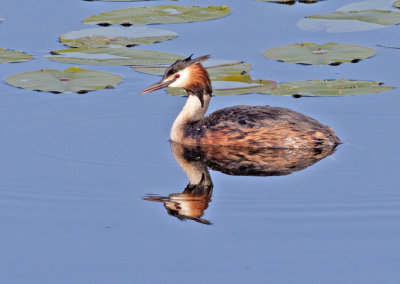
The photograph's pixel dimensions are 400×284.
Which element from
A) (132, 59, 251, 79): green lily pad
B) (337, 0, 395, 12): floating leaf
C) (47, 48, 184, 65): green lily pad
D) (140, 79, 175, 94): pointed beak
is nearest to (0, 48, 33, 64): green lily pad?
(47, 48, 184, 65): green lily pad

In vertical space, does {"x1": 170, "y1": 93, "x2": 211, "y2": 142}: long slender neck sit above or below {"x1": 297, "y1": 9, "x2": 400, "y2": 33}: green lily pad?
below

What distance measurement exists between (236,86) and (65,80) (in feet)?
7.59

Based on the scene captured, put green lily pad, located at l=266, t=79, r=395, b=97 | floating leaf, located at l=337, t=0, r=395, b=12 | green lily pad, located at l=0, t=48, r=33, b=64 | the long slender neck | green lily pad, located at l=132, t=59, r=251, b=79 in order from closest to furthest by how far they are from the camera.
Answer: the long slender neck
green lily pad, located at l=266, t=79, r=395, b=97
green lily pad, located at l=132, t=59, r=251, b=79
green lily pad, located at l=0, t=48, r=33, b=64
floating leaf, located at l=337, t=0, r=395, b=12

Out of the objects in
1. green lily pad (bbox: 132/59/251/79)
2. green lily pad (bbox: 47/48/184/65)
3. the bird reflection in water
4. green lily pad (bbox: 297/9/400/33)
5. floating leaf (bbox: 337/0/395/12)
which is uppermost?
floating leaf (bbox: 337/0/395/12)

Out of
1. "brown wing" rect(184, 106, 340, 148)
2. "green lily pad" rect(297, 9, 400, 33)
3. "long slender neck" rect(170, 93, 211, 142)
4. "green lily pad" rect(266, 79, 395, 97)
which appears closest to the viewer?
"brown wing" rect(184, 106, 340, 148)

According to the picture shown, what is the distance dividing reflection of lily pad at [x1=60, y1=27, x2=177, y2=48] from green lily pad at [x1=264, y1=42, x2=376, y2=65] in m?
1.92

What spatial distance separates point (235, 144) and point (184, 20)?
4.89 meters

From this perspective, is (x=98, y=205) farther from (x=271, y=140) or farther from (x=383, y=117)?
(x=383, y=117)

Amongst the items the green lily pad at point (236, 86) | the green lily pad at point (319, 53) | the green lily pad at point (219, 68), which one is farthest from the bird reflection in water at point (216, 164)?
the green lily pad at point (319, 53)

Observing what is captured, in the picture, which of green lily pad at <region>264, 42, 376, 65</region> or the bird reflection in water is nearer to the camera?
the bird reflection in water

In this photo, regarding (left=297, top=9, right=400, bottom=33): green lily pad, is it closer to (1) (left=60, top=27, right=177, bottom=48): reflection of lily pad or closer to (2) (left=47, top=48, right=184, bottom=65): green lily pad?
(1) (left=60, top=27, right=177, bottom=48): reflection of lily pad

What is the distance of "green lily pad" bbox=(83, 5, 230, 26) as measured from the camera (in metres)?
15.3

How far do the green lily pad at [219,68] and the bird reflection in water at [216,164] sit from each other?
1.99m

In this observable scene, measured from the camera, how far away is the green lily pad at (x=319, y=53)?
13.2 meters
